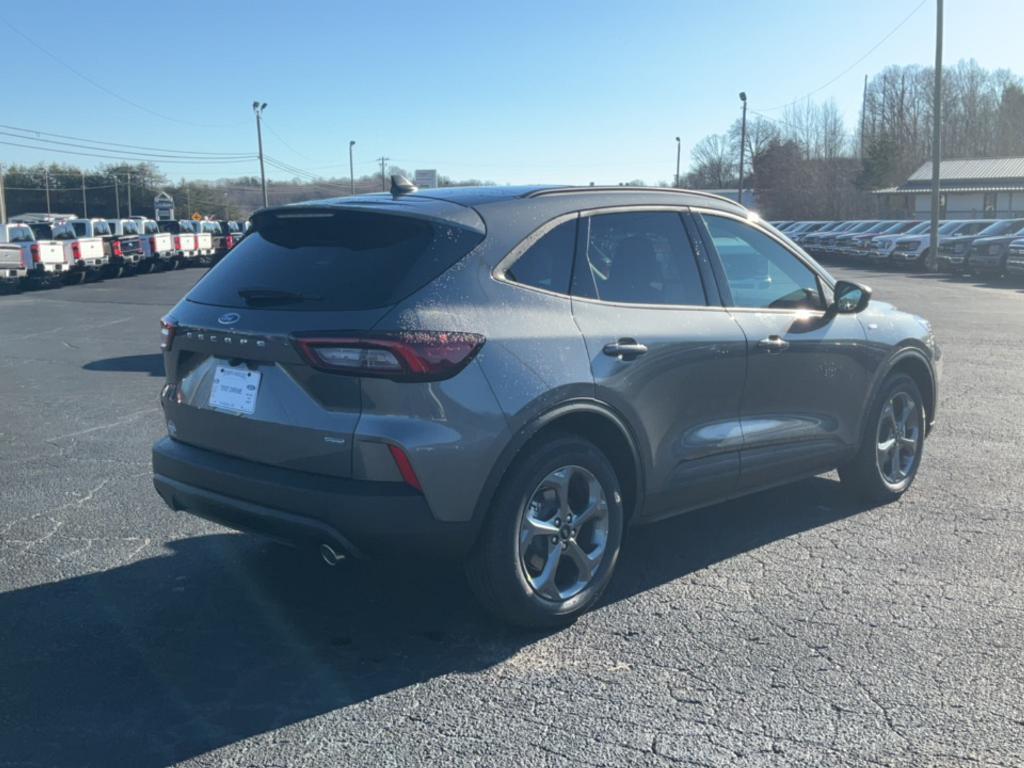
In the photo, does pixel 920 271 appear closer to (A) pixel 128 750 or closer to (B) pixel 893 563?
(B) pixel 893 563

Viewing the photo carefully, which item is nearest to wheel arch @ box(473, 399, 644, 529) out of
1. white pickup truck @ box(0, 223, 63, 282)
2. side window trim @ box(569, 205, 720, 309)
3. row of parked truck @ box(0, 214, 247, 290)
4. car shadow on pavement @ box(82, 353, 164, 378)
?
side window trim @ box(569, 205, 720, 309)

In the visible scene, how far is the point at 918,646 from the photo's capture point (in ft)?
13.3

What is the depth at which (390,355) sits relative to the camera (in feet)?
12.1

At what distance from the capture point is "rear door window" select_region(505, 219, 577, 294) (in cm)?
420

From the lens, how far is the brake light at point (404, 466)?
3.68 m

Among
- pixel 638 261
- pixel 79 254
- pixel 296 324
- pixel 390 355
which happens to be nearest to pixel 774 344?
pixel 638 261

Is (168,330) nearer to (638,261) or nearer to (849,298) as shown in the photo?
(638,261)

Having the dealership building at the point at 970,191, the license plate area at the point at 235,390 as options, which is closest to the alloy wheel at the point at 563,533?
the license plate area at the point at 235,390

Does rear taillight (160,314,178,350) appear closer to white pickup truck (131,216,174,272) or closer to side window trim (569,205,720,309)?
side window trim (569,205,720,309)

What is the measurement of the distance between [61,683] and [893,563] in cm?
370

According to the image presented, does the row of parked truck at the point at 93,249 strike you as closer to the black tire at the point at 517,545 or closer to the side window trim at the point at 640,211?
the side window trim at the point at 640,211

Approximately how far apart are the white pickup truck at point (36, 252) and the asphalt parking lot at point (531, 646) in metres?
24.3

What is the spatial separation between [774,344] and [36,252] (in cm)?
2751

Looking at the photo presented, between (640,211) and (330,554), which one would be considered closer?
(330,554)
